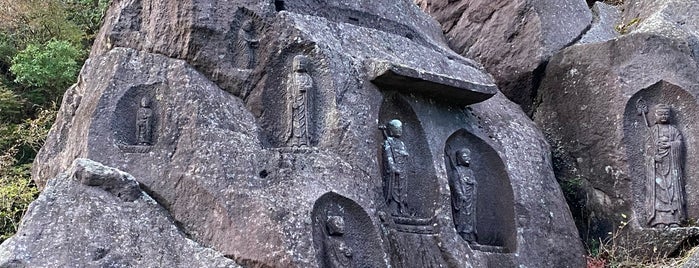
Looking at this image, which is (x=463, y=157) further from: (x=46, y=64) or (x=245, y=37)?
(x=46, y=64)

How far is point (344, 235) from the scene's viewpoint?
11.0 meters

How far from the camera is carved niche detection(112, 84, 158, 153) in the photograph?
1134 cm

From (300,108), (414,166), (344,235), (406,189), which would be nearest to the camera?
(344,235)

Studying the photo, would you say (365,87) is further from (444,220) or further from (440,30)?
(440,30)

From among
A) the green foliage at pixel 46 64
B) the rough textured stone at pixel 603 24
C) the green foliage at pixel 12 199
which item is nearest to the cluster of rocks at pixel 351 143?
the rough textured stone at pixel 603 24

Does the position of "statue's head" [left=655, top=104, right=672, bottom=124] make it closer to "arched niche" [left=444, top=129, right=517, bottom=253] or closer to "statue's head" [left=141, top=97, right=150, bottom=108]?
"arched niche" [left=444, top=129, right=517, bottom=253]

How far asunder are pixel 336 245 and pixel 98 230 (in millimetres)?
2509

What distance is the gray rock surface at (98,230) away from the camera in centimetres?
976

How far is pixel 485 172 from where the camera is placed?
13609 mm

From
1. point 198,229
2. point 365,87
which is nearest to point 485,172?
point 365,87

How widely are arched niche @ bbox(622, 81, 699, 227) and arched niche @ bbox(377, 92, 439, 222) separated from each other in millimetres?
3345

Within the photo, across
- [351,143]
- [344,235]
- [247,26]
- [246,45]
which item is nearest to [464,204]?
[351,143]

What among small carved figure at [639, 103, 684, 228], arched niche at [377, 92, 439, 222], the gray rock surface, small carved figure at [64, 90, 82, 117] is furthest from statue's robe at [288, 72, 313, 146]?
small carved figure at [639, 103, 684, 228]

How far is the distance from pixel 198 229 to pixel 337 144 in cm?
195
